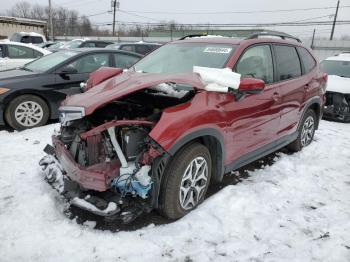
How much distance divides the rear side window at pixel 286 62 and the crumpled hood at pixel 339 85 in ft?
12.6

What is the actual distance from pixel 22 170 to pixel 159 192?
219 centimetres

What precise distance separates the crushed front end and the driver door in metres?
4.52

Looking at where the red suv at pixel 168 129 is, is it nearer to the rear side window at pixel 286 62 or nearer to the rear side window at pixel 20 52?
the rear side window at pixel 286 62

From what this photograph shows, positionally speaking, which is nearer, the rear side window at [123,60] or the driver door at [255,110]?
the driver door at [255,110]

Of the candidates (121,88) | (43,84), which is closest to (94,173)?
(121,88)

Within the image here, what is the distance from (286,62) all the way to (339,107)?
4.33 m

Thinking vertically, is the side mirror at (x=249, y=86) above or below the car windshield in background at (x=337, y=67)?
above

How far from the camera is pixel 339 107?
324 inches

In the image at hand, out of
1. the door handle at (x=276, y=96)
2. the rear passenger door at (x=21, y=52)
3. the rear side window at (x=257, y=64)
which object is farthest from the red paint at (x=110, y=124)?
the rear passenger door at (x=21, y=52)

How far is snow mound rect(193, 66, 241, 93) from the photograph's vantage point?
132 inches

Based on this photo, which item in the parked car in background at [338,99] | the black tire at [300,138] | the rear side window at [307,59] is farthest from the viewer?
the parked car in background at [338,99]

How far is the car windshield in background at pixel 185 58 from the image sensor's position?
3891 mm

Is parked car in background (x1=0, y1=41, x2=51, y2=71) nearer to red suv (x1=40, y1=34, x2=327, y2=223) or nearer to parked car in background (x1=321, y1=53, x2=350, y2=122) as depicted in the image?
red suv (x1=40, y1=34, x2=327, y2=223)

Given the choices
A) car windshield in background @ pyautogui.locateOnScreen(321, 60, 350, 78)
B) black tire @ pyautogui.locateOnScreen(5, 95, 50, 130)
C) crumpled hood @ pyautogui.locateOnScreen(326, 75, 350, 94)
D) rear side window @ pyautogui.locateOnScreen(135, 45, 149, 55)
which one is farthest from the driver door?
rear side window @ pyautogui.locateOnScreen(135, 45, 149, 55)
